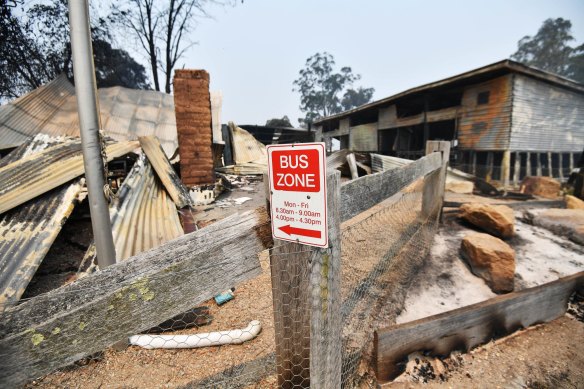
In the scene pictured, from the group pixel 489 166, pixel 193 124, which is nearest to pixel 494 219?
pixel 193 124

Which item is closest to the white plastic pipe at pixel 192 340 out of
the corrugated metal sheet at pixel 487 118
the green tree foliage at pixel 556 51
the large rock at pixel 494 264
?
Answer: the large rock at pixel 494 264

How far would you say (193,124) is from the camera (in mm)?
4922

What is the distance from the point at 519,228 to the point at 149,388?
579 centimetres

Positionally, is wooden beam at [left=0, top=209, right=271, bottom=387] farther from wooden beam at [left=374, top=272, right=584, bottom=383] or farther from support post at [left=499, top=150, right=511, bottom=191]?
support post at [left=499, top=150, right=511, bottom=191]

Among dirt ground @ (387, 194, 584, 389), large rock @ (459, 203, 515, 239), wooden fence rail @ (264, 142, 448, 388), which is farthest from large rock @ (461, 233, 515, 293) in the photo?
wooden fence rail @ (264, 142, 448, 388)

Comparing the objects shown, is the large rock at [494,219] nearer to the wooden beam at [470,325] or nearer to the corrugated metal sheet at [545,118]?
the wooden beam at [470,325]

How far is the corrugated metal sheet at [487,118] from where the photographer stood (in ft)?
36.3

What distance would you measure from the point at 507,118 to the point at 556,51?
133ft

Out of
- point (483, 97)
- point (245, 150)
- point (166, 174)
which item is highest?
point (483, 97)

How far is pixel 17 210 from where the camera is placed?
2.90 m

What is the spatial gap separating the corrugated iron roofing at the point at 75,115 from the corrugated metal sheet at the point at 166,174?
5.36 m

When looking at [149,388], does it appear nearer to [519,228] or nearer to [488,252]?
[488,252]

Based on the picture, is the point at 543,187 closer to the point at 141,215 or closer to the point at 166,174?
the point at 166,174

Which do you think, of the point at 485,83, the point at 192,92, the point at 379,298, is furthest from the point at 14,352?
the point at 485,83
